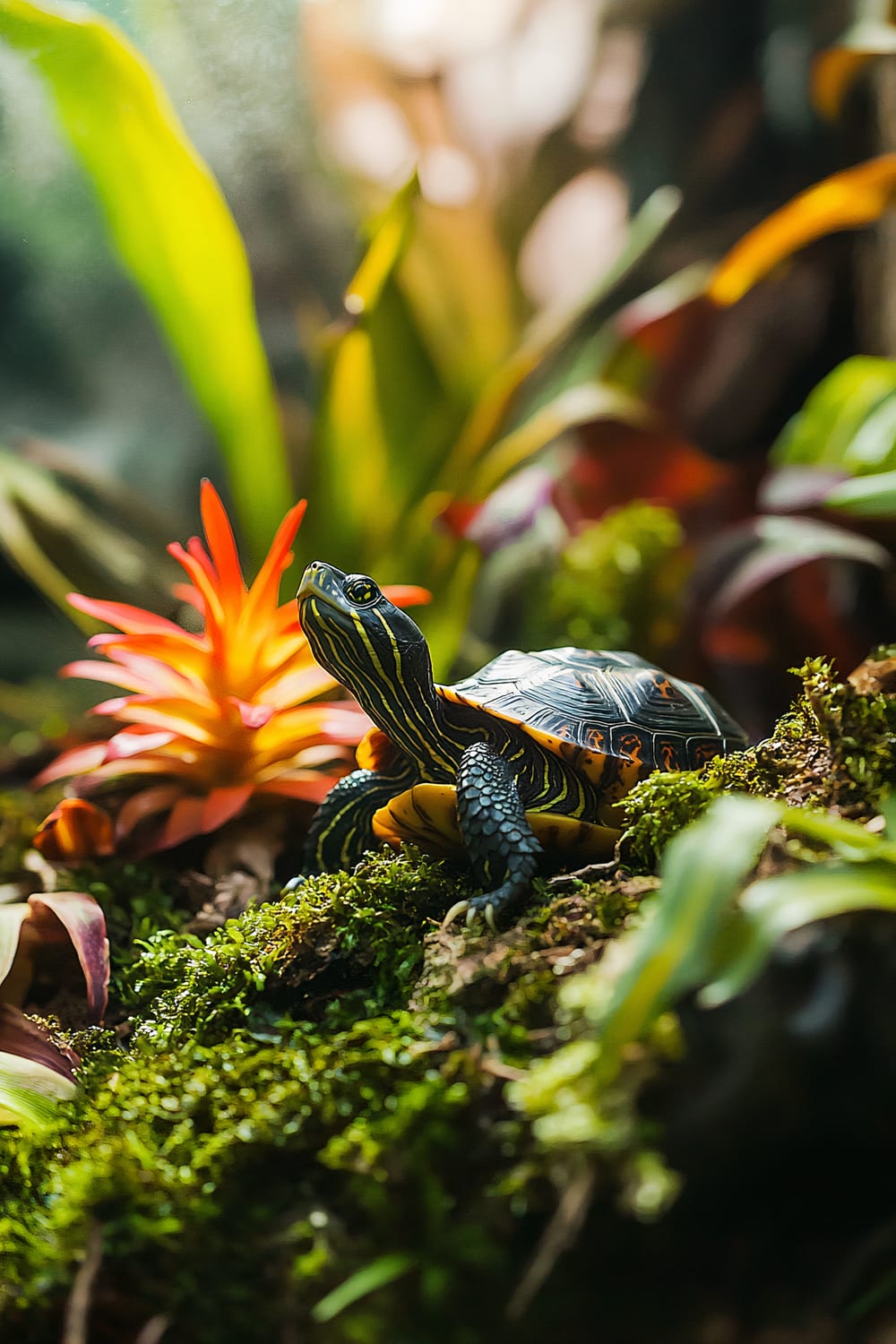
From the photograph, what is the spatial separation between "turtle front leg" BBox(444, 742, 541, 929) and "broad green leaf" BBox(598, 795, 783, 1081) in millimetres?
486

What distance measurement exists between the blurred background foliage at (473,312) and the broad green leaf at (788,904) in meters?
0.95

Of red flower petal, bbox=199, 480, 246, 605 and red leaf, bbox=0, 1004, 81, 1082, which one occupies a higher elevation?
red flower petal, bbox=199, 480, 246, 605

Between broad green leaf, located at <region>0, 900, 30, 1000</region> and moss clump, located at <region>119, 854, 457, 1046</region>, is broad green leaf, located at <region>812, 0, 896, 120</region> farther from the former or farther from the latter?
broad green leaf, located at <region>0, 900, 30, 1000</region>

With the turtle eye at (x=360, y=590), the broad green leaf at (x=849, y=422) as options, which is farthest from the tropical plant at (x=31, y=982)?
the broad green leaf at (x=849, y=422)

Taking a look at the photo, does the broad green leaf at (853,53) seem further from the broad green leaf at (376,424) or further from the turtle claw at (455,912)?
the turtle claw at (455,912)

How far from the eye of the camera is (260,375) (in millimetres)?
2459

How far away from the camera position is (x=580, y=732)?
1479 mm

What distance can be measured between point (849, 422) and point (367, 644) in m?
1.77

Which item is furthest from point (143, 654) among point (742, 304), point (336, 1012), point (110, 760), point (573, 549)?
point (742, 304)

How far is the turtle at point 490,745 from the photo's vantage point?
1.36 meters

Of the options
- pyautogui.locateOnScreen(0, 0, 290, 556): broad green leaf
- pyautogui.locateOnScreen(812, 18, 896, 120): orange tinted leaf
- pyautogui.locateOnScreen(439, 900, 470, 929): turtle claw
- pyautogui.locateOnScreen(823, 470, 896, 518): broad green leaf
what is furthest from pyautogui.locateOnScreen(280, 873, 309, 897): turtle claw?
pyautogui.locateOnScreen(812, 18, 896, 120): orange tinted leaf

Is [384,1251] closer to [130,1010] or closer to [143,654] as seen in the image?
[130,1010]

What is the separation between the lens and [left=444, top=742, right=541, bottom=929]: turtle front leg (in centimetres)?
129

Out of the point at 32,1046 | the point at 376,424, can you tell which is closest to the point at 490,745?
the point at 32,1046
